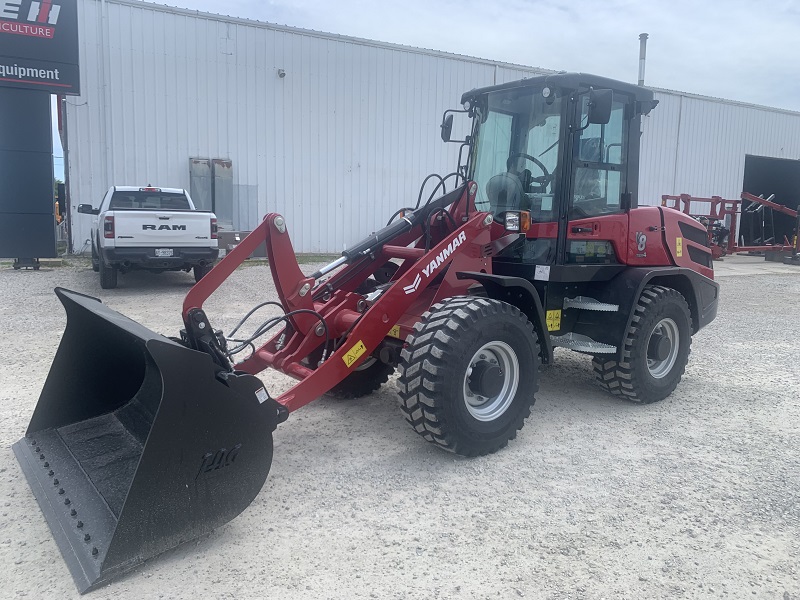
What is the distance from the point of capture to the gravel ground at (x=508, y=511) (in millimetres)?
2973

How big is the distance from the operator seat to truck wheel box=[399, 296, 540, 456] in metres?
1.20

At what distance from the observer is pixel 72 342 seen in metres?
4.14

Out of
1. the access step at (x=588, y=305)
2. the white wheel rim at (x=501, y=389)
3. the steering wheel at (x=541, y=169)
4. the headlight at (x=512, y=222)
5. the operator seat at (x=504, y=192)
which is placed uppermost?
the steering wheel at (x=541, y=169)

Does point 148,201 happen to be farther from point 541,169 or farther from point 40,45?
point 541,169

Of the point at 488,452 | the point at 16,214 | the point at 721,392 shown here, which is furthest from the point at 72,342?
the point at 16,214

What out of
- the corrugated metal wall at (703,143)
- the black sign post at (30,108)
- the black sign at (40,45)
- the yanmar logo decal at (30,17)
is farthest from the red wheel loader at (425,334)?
the corrugated metal wall at (703,143)

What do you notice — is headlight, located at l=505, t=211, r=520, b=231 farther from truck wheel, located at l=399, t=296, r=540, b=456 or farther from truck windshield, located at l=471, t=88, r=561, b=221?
truck wheel, located at l=399, t=296, r=540, b=456

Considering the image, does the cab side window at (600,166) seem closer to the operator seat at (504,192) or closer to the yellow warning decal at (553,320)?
the operator seat at (504,192)

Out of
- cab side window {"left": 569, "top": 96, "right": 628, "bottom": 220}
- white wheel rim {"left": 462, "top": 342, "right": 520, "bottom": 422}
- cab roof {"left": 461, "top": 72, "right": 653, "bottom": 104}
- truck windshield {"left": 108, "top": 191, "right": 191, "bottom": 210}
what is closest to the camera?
white wheel rim {"left": 462, "top": 342, "right": 520, "bottom": 422}

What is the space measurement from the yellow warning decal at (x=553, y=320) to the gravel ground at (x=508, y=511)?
0.70 metres

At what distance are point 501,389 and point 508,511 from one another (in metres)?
1.02

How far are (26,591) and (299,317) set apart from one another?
2228 mm

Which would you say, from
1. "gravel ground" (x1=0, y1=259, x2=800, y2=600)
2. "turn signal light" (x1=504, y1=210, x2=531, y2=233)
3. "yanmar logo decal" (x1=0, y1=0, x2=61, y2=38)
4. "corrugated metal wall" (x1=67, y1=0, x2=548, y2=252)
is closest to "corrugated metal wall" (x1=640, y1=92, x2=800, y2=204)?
"corrugated metal wall" (x1=67, y1=0, x2=548, y2=252)

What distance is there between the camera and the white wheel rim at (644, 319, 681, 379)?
19.1 feet
